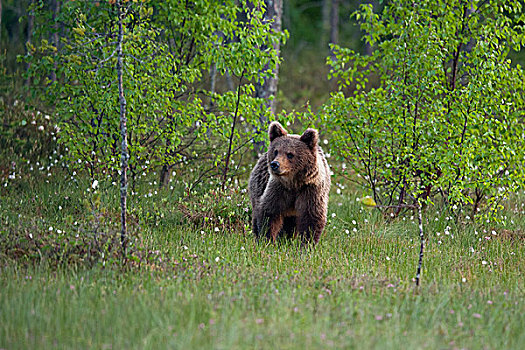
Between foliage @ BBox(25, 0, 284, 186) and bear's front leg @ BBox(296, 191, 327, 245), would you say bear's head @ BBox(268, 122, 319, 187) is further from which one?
foliage @ BBox(25, 0, 284, 186)

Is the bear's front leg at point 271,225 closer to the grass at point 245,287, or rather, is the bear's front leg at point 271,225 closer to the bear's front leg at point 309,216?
the grass at point 245,287

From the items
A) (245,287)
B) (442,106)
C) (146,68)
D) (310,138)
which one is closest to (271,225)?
(310,138)

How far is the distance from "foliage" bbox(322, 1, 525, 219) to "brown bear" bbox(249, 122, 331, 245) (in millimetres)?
1391

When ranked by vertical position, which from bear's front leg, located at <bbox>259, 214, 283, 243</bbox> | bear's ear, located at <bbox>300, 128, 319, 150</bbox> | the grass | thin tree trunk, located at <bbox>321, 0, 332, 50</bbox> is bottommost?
the grass

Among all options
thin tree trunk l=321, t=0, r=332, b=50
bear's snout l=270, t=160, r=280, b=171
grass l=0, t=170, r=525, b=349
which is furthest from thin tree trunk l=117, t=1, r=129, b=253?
thin tree trunk l=321, t=0, r=332, b=50

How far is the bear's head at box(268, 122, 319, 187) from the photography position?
6.82m

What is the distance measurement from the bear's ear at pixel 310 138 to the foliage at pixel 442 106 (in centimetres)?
134

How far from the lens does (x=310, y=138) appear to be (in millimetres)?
6996

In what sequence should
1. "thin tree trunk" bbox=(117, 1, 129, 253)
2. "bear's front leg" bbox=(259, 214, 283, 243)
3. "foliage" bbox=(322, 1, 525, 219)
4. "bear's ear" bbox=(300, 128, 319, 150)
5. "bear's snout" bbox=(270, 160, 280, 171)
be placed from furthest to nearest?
"foliage" bbox=(322, 1, 525, 219) < "bear's front leg" bbox=(259, 214, 283, 243) < "bear's ear" bbox=(300, 128, 319, 150) < "bear's snout" bbox=(270, 160, 280, 171) < "thin tree trunk" bbox=(117, 1, 129, 253)

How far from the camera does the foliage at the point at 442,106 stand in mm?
7605

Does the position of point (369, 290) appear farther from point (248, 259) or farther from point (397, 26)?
point (397, 26)

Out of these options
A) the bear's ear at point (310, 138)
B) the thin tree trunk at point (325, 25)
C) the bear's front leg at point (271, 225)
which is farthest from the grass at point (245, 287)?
the thin tree trunk at point (325, 25)

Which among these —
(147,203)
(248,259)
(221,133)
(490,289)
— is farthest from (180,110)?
(490,289)

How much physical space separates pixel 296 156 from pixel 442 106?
260 cm
